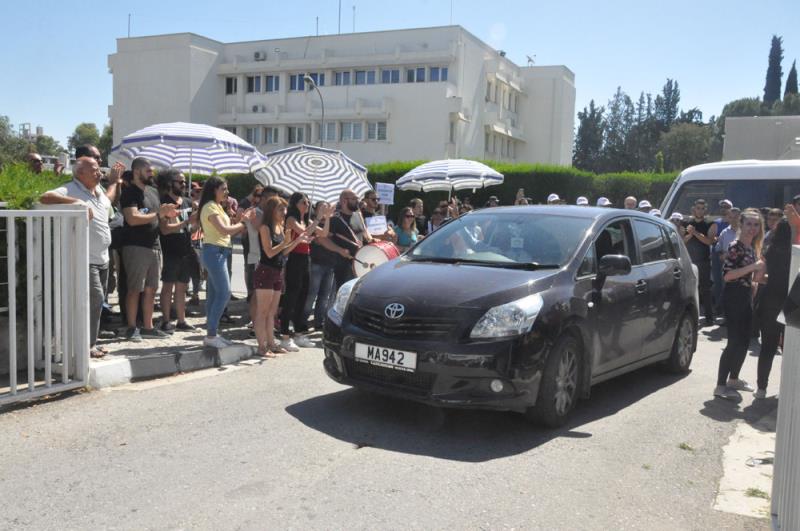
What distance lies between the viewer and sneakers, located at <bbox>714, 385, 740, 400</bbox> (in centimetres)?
697

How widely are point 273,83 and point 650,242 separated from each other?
52149 millimetres

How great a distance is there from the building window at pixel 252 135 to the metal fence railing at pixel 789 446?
54532mm

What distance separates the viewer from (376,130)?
51344 millimetres

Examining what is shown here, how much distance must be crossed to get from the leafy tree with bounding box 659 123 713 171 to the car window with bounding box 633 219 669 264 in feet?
279

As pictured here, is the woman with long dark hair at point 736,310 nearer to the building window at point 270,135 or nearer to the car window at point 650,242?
the car window at point 650,242

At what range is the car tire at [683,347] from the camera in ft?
25.5

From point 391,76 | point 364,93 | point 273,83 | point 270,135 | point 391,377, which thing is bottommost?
point 391,377

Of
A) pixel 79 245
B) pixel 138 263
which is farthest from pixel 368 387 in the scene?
pixel 138 263

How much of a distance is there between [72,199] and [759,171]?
35.6 ft

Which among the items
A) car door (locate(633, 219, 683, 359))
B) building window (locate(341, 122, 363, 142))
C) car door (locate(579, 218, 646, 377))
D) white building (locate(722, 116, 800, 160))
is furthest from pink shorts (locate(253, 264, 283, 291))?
Result: building window (locate(341, 122, 363, 142))

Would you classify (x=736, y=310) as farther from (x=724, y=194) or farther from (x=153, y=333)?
Answer: (x=724, y=194)

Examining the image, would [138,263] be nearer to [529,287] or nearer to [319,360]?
[319,360]

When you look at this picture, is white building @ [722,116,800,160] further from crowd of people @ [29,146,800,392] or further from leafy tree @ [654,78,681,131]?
leafy tree @ [654,78,681,131]

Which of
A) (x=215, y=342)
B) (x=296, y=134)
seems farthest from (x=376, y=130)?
(x=215, y=342)
